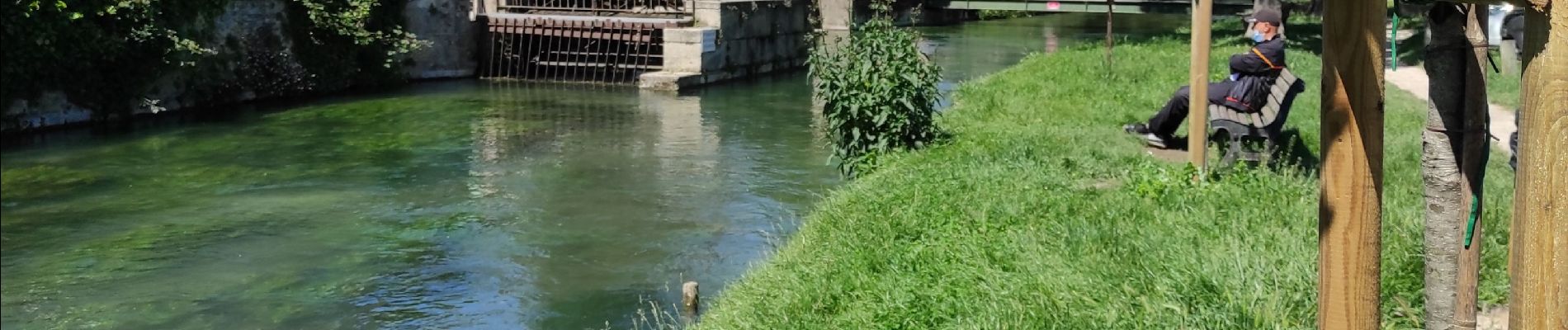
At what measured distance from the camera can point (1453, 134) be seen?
10.8 feet

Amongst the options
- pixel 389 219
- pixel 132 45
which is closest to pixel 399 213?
pixel 389 219

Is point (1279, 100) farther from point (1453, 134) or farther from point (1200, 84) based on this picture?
point (1453, 134)

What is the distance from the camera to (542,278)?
9.02 metres

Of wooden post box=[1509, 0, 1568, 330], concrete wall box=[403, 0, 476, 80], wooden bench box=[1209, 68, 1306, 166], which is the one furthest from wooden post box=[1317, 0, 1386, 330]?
concrete wall box=[403, 0, 476, 80]

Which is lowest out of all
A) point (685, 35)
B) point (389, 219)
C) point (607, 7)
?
point (389, 219)

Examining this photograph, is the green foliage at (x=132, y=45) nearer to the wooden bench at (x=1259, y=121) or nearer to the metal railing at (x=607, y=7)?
the metal railing at (x=607, y=7)

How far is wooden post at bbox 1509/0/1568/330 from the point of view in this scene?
2395 millimetres

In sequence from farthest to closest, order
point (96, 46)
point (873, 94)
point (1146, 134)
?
point (96, 46) < point (1146, 134) < point (873, 94)

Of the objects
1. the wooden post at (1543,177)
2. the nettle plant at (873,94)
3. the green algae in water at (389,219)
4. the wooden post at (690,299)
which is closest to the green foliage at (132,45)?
the green algae in water at (389,219)

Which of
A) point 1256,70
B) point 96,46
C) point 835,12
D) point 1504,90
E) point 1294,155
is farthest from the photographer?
point 835,12

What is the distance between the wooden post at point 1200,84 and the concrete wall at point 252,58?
1354 centimetres

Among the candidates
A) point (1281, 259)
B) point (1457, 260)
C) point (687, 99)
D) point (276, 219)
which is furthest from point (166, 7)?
point (1457, 260)

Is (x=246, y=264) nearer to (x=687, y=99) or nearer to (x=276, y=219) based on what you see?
(x=276, y=219)

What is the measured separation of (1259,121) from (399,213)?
635cm
